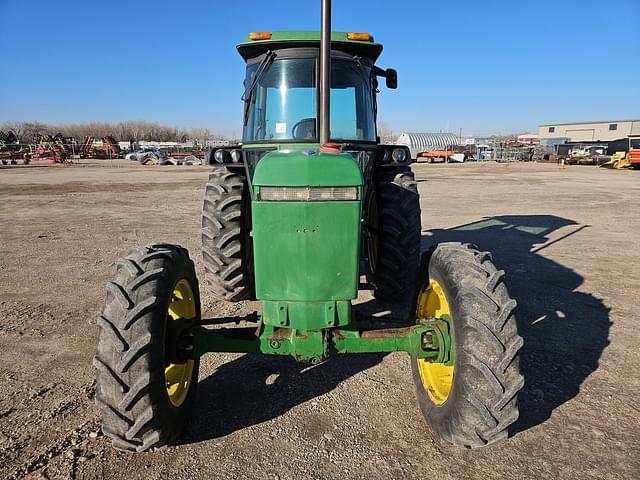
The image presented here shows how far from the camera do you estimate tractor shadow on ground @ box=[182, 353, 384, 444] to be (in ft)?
9.55

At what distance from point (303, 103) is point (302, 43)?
A: 0.49m

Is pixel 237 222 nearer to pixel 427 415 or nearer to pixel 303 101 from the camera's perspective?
pixel 303 101

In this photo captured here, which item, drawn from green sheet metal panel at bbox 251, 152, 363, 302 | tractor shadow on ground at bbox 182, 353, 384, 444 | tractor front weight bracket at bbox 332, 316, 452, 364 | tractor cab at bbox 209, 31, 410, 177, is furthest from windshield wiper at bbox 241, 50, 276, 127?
tractor front weight bracket at bbox 332, 316, 452, 364

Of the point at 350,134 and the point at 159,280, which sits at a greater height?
the point at 350,134

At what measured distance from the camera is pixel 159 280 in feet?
8.44

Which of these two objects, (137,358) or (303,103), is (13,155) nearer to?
(303,103)

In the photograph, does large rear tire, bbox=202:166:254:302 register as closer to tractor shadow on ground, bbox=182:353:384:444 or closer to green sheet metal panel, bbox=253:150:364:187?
tractor shadow on ground, bbox=182:353:384:444

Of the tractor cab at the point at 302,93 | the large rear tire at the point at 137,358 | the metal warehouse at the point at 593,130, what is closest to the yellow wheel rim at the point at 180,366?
the large rear tire at the point at 137,358

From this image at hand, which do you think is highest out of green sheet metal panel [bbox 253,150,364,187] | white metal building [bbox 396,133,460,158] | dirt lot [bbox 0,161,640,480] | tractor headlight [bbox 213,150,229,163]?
white metal building [bbox 396,133,460,158]

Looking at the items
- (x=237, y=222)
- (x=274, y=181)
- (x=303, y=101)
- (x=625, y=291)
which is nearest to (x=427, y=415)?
(x=274, y=181)

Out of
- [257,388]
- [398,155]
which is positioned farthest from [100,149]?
[257,388]

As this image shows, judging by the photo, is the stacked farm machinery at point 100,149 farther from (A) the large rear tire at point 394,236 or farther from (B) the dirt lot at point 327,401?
(A) the large rear tire at point 394,236

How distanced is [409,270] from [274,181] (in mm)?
2289

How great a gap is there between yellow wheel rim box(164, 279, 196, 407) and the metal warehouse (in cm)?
8991
